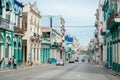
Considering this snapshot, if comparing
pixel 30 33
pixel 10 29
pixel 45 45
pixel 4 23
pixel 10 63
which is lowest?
pixel 10 63

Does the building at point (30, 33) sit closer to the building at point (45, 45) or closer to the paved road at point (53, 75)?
the building at point (45, 45)

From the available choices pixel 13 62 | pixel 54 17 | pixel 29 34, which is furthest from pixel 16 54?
pixel 54 17

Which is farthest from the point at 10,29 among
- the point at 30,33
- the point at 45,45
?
the point at 45,45

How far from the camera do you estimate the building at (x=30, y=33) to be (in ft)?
235

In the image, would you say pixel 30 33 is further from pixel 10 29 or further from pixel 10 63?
pixel 10 63

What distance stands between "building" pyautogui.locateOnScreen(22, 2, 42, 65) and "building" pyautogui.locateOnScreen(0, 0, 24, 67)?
12.3 metres

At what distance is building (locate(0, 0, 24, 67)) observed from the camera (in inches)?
1929

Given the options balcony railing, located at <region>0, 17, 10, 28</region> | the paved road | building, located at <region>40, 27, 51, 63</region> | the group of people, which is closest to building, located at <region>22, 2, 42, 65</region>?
building, located at <region>40, 27, 51, 63</region>

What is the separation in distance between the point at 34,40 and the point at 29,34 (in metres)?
3.76

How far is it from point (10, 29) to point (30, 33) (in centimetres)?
2172

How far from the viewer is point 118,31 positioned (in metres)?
40.6

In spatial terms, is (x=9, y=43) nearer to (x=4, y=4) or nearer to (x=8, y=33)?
(x=8, y=33)

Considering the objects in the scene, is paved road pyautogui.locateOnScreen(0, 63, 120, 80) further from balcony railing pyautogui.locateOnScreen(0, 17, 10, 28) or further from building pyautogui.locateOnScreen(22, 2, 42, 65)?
building pyautogui.locateOnScreen(22, 2, 42, 65)

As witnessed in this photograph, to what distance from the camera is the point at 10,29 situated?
170 feet
